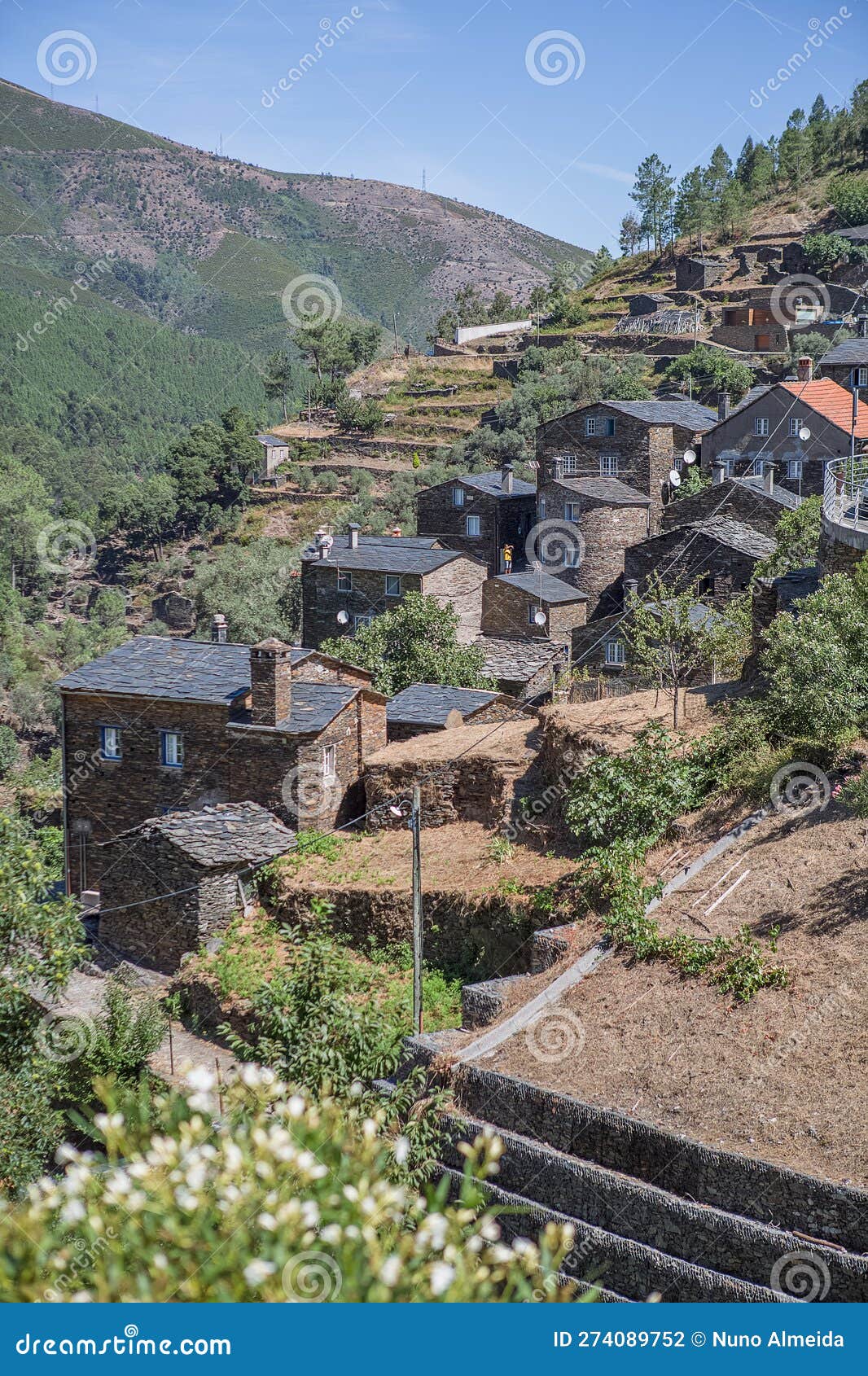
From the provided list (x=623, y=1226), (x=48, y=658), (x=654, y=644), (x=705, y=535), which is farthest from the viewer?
(x=48, y=658)

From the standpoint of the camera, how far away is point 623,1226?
1025 cm

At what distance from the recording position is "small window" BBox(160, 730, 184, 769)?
24266 millimetres

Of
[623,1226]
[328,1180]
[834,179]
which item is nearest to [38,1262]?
[328,1180]

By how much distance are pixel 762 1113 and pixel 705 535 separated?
2323 cm

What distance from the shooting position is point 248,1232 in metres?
4.96

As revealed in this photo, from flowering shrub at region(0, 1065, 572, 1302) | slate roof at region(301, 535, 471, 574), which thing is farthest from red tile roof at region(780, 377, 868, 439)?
flowering shrub at region(0, 1065, 572, 1302)

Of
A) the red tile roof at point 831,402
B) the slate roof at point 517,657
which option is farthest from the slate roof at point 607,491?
the slate roof at point 517,657

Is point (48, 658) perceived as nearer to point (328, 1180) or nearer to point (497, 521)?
point (497, 521)

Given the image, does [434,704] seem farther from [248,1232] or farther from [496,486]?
[496,486]

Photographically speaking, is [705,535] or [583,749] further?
[705,535]

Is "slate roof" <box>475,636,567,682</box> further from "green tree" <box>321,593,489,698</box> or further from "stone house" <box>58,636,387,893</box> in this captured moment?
"stone house" <box>58,636,387,893</box>

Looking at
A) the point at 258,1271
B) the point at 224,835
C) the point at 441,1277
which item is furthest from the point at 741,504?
the point at 258,1271

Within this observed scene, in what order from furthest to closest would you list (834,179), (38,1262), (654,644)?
(834,179)
(654,644)
(38,1262)

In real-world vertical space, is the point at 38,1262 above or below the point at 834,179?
below
